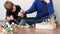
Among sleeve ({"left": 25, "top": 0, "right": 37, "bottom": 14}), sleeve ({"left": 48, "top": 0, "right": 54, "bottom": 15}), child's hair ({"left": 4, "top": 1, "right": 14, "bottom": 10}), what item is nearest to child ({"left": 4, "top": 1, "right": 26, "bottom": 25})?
child's hair ({"left": 4, "top": 1, "right": 14, "bottom": 10})

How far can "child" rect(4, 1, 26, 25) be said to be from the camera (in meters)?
1.96

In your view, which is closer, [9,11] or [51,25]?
[51,25]

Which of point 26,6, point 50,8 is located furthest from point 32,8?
point 50,8

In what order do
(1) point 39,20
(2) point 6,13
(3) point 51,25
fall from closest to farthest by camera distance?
(3) point 51,25 → (1) point 39,20 → (2) point 6,13

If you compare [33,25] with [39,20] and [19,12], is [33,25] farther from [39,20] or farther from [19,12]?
[19,12]

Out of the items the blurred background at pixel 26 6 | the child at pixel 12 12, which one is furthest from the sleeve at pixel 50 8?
the child at pixel 12 12

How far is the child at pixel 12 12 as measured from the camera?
1963 mm

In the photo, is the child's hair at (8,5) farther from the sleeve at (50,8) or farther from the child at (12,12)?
Result: the sleeve at (50,8)

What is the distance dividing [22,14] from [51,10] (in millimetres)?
330

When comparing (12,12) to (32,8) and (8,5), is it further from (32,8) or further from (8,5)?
(32,8)

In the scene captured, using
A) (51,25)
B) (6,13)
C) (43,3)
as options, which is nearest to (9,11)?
(6,13)

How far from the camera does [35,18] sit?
200 cm

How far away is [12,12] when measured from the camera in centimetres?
200

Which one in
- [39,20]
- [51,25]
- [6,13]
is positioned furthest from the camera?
[6,13]
